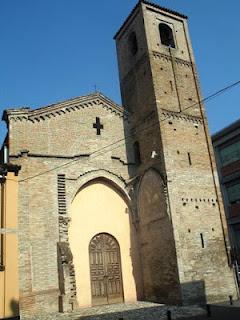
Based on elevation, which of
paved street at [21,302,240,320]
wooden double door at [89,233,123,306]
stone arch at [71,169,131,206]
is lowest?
paved street at [21,302,240,320]

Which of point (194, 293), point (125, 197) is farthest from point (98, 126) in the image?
point (194, 293)

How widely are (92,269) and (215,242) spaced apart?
18.5ft

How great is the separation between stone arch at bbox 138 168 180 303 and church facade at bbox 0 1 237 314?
47 mm

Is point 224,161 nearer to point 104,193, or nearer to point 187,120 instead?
point 187,120

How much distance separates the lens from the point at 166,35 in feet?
69.7

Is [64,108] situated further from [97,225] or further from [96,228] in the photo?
[96,228]

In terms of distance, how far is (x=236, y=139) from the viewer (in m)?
26.9

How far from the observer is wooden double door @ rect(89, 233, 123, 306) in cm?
1578

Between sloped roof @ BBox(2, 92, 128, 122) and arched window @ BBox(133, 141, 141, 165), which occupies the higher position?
sloped roof @ BBox(2, 92, 128, 122)

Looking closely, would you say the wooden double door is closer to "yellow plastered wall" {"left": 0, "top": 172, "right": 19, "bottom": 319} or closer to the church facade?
the church facade

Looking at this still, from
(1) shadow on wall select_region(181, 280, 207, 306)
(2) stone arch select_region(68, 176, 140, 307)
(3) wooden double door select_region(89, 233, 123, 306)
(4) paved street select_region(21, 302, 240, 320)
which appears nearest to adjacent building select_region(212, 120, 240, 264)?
(2) stone arch select_region(68, 176, 140, 307)

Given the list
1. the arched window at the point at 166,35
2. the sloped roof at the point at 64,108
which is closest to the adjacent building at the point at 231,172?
the arched window at the point at 166,35

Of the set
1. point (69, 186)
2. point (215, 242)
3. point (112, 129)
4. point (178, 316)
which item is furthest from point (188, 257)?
point (112, 129)

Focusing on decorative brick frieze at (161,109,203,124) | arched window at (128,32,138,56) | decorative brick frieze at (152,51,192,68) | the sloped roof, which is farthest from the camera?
arched window at (128,32,138,56)
